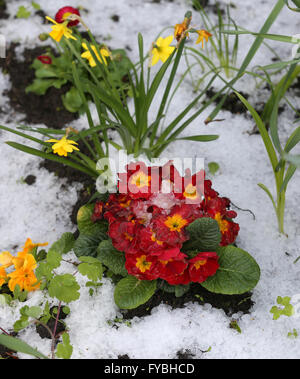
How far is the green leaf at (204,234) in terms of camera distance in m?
1.17

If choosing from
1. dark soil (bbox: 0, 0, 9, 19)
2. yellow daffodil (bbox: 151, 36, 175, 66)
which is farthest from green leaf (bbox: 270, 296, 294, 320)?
dark soil (bbox: 0, 0, 9, 19)

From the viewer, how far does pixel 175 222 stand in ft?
3.94

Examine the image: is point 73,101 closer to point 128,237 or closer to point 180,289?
point 128,237

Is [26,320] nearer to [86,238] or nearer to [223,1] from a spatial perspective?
[86,238]

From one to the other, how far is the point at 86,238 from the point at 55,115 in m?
0.75

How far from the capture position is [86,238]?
137 centimetres

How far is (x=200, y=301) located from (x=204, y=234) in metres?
0.30

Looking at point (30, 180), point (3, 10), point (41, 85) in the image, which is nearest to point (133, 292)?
point (30, 180)

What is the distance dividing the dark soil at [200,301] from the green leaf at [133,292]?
9 cm

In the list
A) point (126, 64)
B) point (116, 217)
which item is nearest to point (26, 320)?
point (116, 217)

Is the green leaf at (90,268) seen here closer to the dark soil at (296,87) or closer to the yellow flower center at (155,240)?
the yellow flower center at (155,240)

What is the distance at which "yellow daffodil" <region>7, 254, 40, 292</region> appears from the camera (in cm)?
128

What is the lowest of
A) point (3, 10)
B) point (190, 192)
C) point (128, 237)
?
point (128, 237)

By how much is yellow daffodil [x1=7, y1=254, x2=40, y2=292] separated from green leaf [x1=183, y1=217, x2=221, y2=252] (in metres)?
0.52
